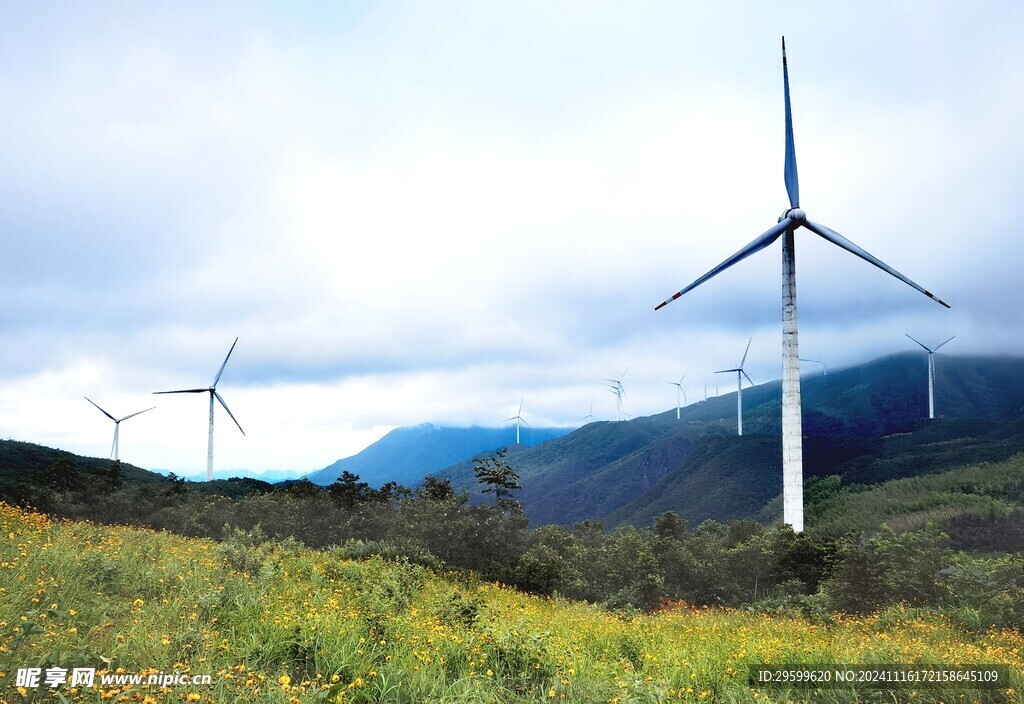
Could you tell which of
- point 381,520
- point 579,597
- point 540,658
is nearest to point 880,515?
point 579,597

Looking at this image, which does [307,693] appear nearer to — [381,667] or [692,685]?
[381,667]

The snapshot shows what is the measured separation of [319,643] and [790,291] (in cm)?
3236

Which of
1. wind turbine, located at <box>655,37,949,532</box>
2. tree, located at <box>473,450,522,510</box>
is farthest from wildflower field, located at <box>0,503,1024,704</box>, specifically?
wind turbine, located at <box>655,37,949,532</box>

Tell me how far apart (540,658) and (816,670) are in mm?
5173

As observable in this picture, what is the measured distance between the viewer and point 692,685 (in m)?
10.1

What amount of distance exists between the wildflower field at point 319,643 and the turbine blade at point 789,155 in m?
29.7

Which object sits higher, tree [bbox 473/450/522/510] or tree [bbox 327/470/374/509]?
tree [bbox 473/450/522/510]

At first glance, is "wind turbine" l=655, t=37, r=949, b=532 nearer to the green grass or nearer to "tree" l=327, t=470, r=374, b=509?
the green grass

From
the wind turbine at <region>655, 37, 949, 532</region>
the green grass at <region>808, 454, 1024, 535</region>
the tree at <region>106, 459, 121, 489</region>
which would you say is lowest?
the green grass at <region>808, 454, 1024, 535</region>

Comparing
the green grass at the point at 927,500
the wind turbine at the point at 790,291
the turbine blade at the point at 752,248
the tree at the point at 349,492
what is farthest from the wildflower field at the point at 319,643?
the green grass at the point at 927,500

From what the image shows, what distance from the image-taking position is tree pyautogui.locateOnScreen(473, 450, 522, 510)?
28.0 meters

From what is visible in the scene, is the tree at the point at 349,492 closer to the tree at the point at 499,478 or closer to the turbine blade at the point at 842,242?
the tree at the point at 499,478

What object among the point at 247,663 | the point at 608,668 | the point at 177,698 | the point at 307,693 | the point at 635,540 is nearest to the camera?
the point at 177,698

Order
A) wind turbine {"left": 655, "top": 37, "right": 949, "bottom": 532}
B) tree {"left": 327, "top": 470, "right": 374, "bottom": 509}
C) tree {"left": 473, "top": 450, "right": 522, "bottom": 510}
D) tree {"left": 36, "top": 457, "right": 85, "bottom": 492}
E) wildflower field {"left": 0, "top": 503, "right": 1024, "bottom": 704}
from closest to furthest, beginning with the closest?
1. wildflower field {"left": 0, "top": 503, "right": 1024, "bottom": 704}
2. tree {"left": 473, "top": 450, "right": 522, "bottom": 510}
3. wind turbine {"left": 655, "top": 37, "right": 949, "bottom": 532}
4. tree {"left": 327, "top": 470, "right": 374, "bottom": 509}
5. tree {"left": 36, "top": 457, "right": 85, "bottom": 492}
